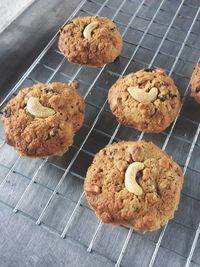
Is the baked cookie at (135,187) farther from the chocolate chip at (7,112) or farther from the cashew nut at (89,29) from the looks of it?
the cashew nut at (89,29)

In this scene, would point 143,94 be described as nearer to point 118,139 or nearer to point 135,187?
point 118,139

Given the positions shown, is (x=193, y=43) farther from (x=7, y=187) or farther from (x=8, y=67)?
(x=7, y=187)

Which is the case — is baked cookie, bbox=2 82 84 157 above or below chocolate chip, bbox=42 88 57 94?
below

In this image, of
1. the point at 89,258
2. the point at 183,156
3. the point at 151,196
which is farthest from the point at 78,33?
the point at 89,258

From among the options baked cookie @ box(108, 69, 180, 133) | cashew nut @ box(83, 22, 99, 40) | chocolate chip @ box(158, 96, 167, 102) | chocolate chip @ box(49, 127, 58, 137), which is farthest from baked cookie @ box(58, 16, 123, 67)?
chocolate chip @ box(49, 127, 58, 137)

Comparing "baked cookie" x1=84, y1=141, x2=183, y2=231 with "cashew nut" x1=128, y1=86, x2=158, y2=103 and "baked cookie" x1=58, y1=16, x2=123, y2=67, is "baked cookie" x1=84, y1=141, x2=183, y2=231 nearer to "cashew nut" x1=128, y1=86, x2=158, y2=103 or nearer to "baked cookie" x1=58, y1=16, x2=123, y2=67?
"cashew nut" x1=128, y1=86, x2=158, y2=103

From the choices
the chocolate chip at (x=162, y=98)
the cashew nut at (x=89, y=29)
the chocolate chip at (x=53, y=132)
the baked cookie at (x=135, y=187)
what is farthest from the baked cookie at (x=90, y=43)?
the baked cookie at (x=135, y=187)
